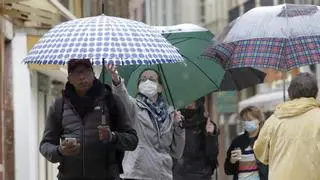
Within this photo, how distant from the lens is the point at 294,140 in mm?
7434

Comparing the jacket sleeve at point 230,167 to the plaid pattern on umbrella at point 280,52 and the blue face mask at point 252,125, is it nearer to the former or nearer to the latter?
the blue face mask at point 252,125

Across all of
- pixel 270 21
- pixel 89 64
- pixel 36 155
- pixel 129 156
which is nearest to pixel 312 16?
pixel 270 21

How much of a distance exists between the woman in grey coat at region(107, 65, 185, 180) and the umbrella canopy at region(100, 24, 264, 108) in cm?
115

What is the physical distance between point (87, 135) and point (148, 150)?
161 cm

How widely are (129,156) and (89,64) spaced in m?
1.63

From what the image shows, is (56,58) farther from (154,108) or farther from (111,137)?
(154,108)

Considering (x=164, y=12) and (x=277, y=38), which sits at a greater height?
(x=164, y=12)

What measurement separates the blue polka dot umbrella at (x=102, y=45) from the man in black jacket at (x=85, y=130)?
0.45 ft

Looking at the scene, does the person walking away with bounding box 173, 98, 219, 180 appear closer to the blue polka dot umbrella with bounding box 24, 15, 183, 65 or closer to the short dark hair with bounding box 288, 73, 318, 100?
the short dark hair with bounding box 288, 73, 318, 100

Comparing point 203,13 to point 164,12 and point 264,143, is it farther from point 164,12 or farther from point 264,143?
point 264,143

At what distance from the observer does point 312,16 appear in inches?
345

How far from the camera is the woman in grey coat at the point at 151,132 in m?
8.12

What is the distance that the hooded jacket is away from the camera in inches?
290

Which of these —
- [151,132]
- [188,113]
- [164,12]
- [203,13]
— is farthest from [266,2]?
[151,132]
